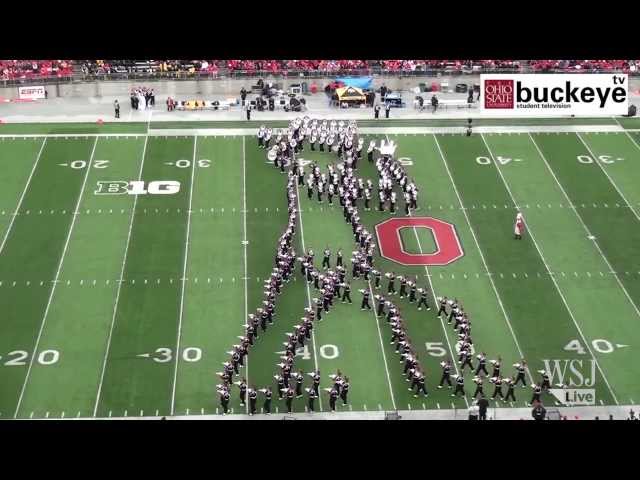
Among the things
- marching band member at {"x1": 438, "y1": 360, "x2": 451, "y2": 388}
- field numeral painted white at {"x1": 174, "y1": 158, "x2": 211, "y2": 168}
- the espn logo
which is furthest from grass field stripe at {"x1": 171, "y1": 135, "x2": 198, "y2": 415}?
the espn logo

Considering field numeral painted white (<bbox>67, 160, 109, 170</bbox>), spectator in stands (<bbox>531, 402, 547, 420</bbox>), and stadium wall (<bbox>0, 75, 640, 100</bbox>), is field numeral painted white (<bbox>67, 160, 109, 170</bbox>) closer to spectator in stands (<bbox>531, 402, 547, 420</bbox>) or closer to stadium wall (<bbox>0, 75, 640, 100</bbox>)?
stadium wall (<bbox>0, 75, 640, 100</bbox>)

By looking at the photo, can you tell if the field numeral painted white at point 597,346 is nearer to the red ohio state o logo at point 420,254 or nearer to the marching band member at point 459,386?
the marching band member at point 459,386

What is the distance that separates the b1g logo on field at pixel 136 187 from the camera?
2100 inches

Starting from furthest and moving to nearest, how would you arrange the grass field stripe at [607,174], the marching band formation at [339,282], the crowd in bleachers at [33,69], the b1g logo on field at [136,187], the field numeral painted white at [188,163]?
the crowd in bleachers at [33,69] < the field numeral painted white at [188,163] < the b1g logo on field at [136,187] < the grass field stripe at [607,174] < the marching band formation at [339,282]

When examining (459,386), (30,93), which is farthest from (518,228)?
(30,93)

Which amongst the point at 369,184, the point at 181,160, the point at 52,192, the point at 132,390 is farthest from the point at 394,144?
the point at 132,390

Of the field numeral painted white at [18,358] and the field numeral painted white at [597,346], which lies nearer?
the field numeral painted white at [18,358]

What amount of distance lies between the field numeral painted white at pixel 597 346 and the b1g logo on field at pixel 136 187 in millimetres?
16864

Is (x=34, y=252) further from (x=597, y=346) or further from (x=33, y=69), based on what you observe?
(x=597, y=346)

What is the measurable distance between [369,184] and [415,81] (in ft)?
42.8

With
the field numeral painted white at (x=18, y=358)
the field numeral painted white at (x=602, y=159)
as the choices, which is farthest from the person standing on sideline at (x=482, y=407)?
the field numeral painted white at (x=602, y=159)

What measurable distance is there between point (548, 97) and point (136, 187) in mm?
18461

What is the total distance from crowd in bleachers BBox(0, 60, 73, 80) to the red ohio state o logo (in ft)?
65.4

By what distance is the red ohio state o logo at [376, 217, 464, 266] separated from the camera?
49.0 metres
